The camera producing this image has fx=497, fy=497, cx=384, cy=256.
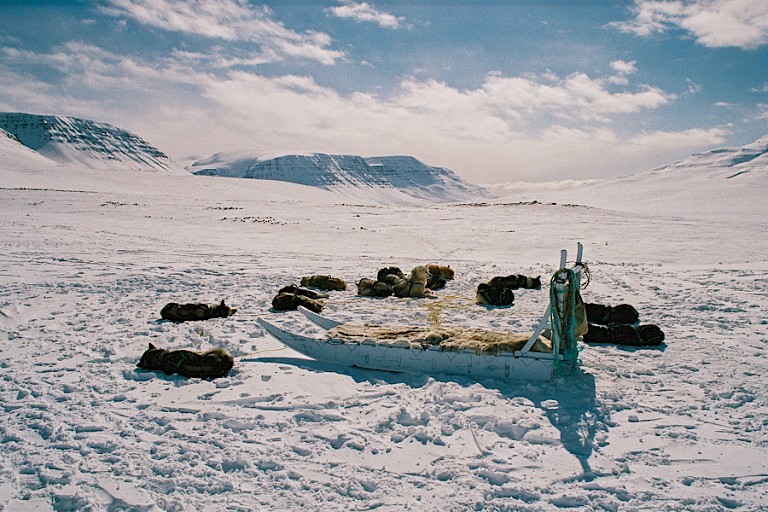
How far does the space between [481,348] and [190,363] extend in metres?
3.57

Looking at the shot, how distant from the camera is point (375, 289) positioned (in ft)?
35.1

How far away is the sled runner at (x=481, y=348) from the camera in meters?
5.96

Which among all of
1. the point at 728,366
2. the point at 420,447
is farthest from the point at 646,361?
the point at 420,447

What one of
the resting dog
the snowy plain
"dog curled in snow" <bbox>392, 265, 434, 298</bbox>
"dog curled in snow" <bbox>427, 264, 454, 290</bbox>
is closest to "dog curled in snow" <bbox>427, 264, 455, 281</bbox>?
"dog curled in snow" <bbox>427, 264, 454, 290</bbox>

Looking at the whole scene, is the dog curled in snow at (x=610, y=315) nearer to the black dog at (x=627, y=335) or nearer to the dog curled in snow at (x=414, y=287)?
the black dog at (x=627, y=335)

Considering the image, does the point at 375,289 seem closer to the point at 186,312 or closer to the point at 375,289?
the point at 375,289

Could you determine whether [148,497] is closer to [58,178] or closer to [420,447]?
[420,447]

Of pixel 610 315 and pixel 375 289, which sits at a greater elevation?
pixel 610 315

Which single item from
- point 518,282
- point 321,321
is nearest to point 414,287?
point 518,282

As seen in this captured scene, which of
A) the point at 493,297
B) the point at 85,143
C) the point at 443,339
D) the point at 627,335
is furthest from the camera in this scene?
the point at 85,143

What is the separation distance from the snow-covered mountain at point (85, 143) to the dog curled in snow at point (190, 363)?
180m

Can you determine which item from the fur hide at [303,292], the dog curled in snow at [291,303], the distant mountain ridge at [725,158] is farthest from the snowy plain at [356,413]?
the distant mountain ridge at [725,158]

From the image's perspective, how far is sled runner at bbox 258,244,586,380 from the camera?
5.96 metres

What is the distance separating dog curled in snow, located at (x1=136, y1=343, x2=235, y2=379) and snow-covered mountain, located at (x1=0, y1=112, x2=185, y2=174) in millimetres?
179574
